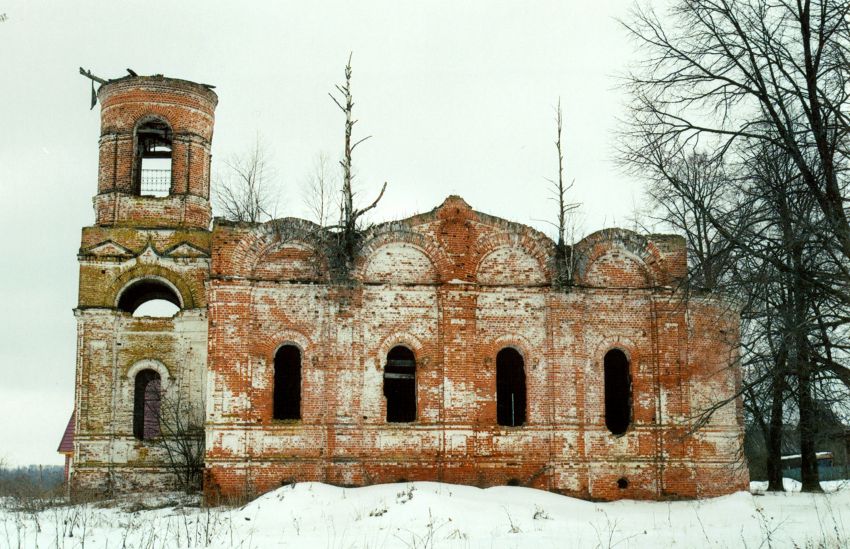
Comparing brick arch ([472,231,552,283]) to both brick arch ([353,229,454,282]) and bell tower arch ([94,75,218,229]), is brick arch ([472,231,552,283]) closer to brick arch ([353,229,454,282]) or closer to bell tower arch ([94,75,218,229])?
brick arch ([353,229,454,282])

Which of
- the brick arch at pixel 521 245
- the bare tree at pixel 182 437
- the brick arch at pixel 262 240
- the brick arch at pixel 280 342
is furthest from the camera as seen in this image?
the bare tree at pixel 182 437

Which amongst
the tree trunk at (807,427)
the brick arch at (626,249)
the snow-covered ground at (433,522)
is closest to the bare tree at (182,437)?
the snow-covered ground at (433,522)

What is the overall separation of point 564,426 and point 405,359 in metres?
3.58

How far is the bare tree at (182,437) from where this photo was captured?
22.0 m

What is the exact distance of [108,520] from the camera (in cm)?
1666

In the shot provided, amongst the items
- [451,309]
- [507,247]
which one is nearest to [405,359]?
[451,309]

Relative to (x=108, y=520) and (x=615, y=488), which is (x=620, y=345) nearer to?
(x=615, y=488)

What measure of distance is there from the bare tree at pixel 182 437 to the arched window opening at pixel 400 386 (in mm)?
4904

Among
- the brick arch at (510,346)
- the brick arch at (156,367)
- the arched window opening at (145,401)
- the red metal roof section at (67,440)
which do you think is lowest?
the red metal roof section at (67,440)

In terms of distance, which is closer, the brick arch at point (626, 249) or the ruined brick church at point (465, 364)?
the ruined brick church at point (465, 364)

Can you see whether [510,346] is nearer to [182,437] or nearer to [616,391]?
[616,391]

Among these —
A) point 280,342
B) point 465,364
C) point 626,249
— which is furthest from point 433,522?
point 626,249

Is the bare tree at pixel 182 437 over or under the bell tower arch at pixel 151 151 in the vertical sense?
under

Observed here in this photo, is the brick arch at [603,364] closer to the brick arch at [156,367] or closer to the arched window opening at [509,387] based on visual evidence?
the arched window opening at [509,387]
